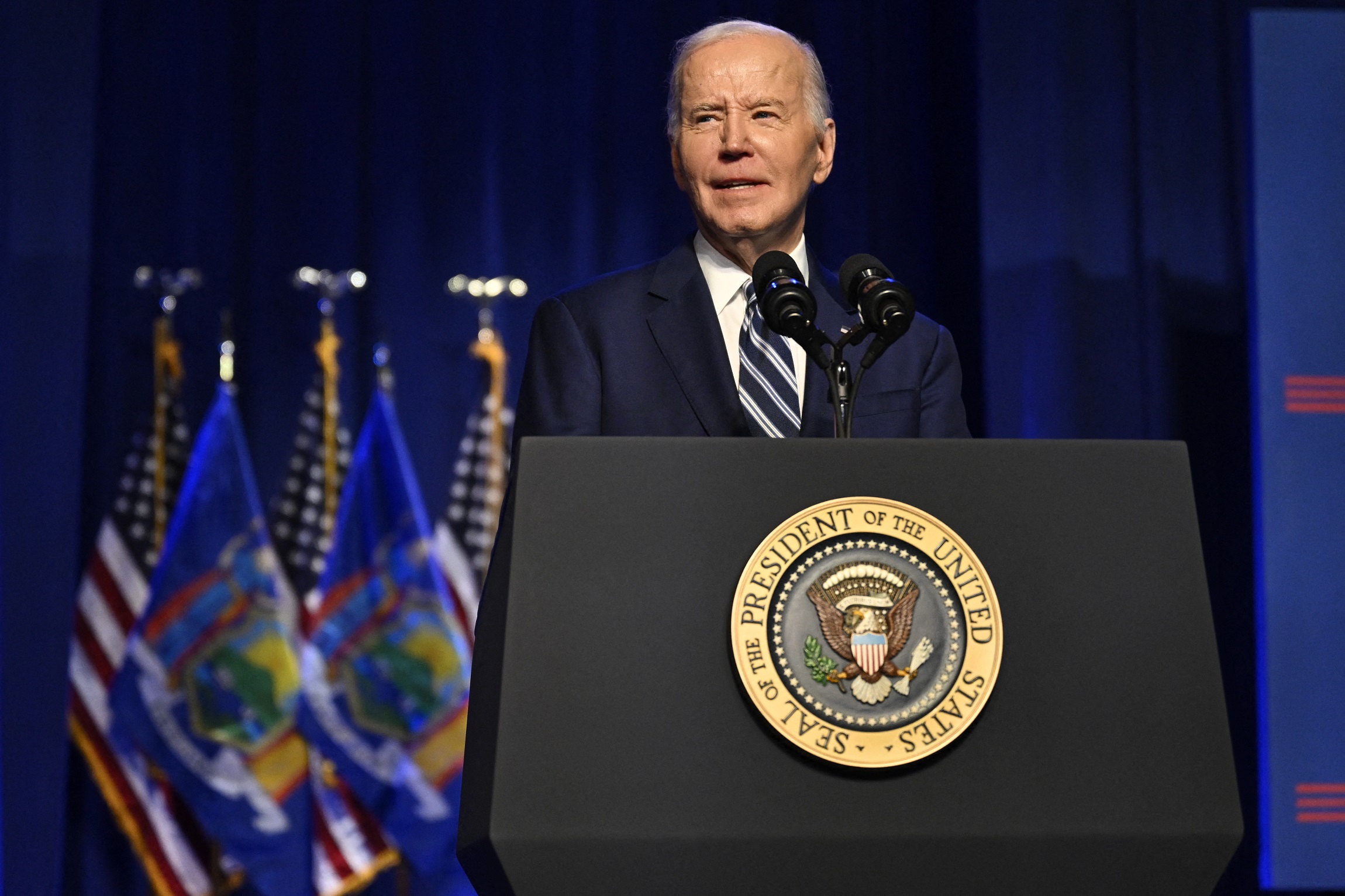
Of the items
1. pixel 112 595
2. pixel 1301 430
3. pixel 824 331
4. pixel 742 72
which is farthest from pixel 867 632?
pixel 112 595

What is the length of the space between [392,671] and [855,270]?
2469mm

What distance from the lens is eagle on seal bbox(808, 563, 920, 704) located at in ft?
3.81

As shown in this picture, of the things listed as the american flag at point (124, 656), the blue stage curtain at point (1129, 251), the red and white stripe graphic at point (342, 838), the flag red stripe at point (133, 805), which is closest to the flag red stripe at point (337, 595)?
the red and white stripe graphic at point (342, 838)

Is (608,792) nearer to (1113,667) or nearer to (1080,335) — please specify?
(1113,667)

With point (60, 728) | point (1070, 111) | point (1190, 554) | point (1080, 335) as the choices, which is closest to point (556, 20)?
point (1070, 111)

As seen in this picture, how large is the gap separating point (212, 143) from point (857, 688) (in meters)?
3.34

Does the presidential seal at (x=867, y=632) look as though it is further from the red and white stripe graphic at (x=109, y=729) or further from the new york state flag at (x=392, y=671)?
the red and white stripe graphic at (x=109, y=729)

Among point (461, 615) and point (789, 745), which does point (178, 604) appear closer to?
point (461, 615)

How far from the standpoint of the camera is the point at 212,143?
395cm

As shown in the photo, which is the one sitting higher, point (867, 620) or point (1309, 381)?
point (1309, 381)

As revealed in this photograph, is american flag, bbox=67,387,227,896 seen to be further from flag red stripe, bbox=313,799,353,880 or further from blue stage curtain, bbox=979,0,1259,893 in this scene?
blue stage curtain, bbox=979,0,1259,893

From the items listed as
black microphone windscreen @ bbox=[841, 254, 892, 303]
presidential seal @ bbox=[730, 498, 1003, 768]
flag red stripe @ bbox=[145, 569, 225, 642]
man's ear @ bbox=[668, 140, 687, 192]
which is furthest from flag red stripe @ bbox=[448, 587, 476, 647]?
presidential seal @ bbox=[730, 498, 1003, 768]

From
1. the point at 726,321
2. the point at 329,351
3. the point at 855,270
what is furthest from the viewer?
the point at 329,351

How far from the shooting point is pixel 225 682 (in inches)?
139
